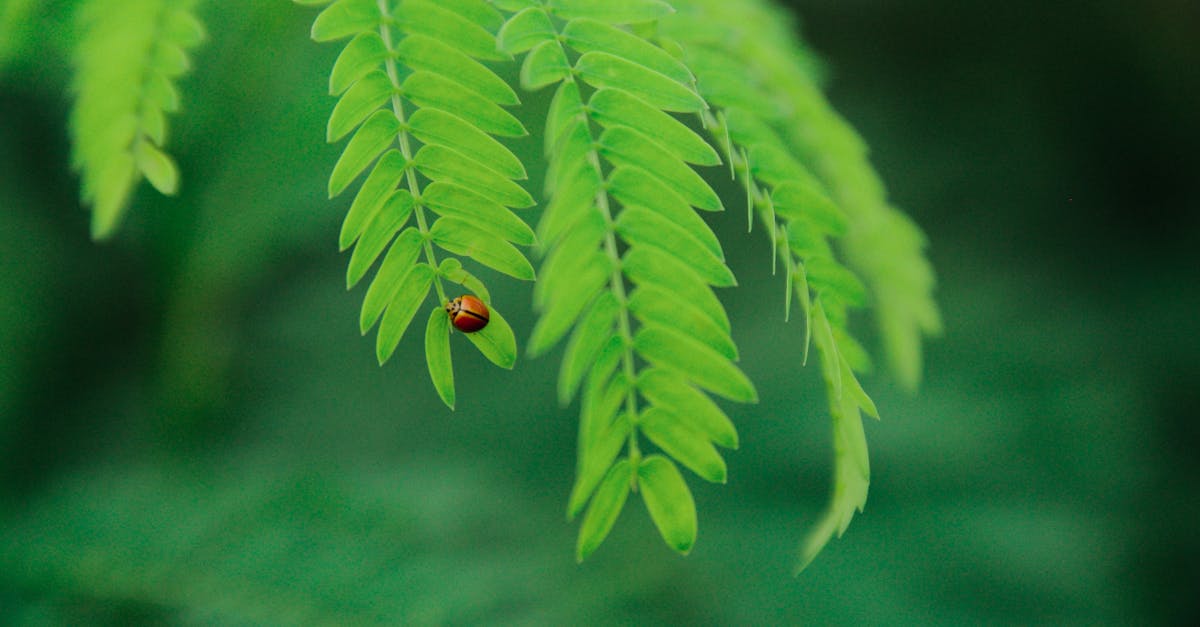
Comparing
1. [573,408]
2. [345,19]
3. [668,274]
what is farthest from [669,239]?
[573,408]

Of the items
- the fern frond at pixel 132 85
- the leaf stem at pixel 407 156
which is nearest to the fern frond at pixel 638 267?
the leaf stem at pixel 407 156

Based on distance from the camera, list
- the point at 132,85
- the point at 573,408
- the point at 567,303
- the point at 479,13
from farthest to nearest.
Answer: the point at 573,408 → the point at 132,85 → the point at 479,13 → the point at 567,303

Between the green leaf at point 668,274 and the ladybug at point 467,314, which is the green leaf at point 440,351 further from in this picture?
the green leaf at point 668,274

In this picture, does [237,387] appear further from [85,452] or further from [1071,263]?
[1071,263]

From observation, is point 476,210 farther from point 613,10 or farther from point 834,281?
point 834,281

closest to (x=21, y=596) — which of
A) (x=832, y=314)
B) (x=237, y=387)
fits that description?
(x=237, y=387)

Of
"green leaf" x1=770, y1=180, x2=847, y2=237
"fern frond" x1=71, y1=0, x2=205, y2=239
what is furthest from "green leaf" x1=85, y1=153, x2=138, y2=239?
"green leaf" x1=770, y1=180, x2=847, y2=237
